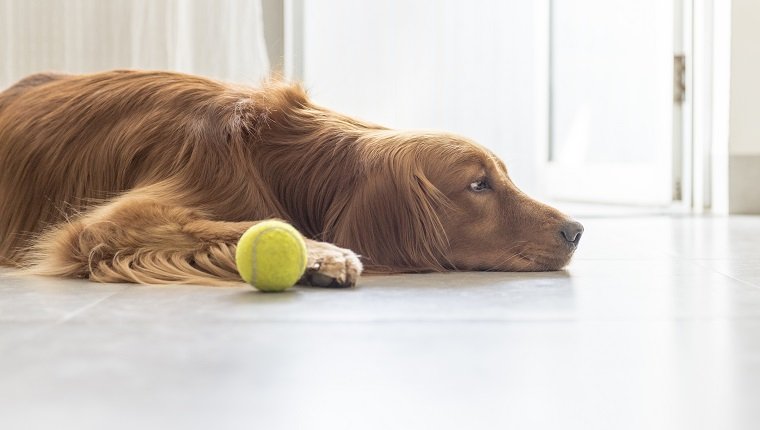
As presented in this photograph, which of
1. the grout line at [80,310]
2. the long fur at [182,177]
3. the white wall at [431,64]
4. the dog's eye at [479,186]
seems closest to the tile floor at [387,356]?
the grout line at [80,310]

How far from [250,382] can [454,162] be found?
3.47 ft

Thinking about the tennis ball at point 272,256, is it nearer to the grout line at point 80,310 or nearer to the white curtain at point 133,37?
the grout line at point 80,310

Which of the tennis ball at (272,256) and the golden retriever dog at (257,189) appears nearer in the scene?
the tennis ball at (272,256)

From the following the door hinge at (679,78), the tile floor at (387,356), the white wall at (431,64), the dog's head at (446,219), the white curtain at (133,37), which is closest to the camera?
the tile floor at (387,356)

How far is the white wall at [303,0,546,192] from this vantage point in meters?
A: 4.04

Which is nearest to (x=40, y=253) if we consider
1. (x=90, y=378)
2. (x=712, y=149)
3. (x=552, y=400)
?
(x=90, y=378)

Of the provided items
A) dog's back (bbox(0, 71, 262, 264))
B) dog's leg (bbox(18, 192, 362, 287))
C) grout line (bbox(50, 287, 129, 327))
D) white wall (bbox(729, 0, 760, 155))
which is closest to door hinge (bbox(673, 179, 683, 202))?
white wall (bbox(729, 0, 760, 155))

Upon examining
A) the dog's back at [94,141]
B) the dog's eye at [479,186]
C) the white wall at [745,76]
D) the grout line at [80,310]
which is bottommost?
the grout line at [80,310]

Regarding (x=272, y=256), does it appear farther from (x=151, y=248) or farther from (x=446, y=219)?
(x=446, y=219)

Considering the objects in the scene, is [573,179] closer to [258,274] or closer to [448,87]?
[448,87]

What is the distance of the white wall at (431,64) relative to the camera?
159 inches

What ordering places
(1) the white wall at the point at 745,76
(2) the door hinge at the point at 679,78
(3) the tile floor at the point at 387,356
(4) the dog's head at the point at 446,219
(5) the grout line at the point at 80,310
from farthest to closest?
1. (2) the door hinge at the point at 679,78
2. (1) the white wall at the point at 745,76
3. (4) the dog's head at the point at 446,219
4. (5) the grout line at the point at 80,310
5. (3) the tile floor at the point at 387,356

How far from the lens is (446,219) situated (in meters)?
1.83

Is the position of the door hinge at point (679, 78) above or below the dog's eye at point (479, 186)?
above
